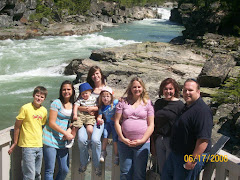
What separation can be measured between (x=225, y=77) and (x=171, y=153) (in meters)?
8.35

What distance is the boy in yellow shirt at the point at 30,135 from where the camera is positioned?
409 cm

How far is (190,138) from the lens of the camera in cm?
361

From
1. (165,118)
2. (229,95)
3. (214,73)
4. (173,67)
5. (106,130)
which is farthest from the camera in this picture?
(173,67)

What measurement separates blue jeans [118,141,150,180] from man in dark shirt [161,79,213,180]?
34 centimetres

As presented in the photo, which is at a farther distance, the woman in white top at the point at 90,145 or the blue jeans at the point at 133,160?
the woman in white top at the point at 90,145

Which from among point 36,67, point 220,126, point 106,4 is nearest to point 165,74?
point 220,126

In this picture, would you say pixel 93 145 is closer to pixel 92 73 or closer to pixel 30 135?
pixel 30 135

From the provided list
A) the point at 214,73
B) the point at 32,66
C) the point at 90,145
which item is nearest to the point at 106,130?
the point at 90,145

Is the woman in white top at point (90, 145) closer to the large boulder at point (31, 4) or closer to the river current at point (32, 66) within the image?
the river current at point (32, 66)

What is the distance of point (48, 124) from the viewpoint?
169 inches

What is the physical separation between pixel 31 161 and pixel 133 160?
125cm

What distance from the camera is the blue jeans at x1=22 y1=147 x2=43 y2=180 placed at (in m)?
4.10
